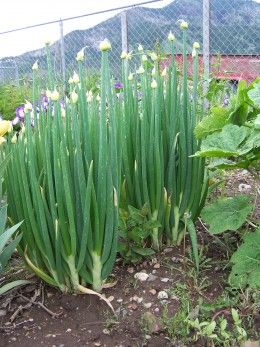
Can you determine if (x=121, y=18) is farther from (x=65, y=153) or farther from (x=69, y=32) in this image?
(x=65, y=153)

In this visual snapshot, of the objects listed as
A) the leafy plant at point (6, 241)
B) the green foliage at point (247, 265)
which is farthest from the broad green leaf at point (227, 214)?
the leafy plant at point (6, 241)

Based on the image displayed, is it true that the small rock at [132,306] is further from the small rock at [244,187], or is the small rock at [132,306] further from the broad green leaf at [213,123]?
the small rock at [244,187]

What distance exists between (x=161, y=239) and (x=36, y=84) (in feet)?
2.29

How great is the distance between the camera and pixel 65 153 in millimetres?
1523

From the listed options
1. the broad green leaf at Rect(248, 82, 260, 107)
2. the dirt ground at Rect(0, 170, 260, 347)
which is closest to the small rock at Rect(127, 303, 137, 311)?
the dirt ground at Rect(0, 170, 260, 347)

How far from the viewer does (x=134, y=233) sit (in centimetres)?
177

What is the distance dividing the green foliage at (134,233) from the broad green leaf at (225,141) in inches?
12.6

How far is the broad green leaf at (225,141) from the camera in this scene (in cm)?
154

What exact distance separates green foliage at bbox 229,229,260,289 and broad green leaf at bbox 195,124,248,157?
11.0 inches

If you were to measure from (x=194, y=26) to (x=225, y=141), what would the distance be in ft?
18.8

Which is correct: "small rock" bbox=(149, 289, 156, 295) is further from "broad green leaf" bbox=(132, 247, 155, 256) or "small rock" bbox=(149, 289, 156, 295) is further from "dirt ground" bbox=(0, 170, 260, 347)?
"broad green leaf" bbox=(132, 247, 155, 256)

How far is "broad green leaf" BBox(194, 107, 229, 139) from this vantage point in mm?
1730

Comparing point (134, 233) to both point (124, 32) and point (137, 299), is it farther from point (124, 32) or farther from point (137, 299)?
point (124, 32)

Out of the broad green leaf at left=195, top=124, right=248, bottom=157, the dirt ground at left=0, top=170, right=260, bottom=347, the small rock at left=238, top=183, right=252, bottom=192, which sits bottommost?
the small rock at left=238, top=183, right=252, bottom=192
